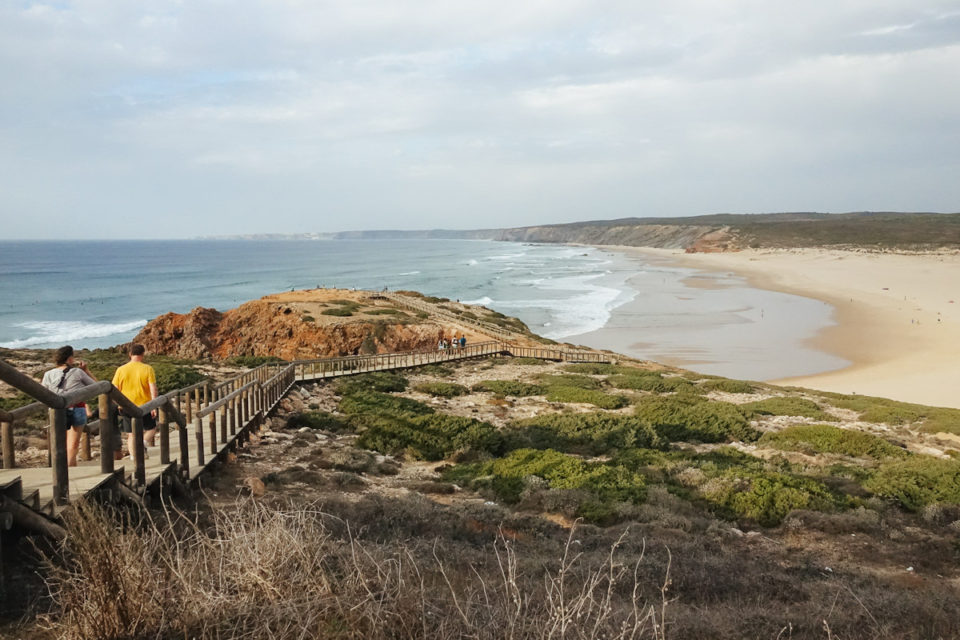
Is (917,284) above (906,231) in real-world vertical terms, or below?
below

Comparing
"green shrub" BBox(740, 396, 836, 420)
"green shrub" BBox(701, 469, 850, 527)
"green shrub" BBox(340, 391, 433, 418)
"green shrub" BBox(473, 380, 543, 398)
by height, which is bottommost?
"green shrub" BBox(740, 396, 836, 420)

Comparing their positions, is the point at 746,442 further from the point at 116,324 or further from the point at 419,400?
the point at 116,324

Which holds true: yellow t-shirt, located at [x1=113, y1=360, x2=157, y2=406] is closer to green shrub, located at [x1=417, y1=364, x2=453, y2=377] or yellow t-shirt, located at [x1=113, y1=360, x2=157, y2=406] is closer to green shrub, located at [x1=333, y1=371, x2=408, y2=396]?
green shrub, located at [x1=333, y1=371, x2=408, y2=396]

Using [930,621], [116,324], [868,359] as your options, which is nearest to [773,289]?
[868,359]

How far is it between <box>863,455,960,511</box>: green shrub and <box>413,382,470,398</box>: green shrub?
38.5 feet

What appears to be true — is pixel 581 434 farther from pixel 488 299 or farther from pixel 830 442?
pixel 488 299

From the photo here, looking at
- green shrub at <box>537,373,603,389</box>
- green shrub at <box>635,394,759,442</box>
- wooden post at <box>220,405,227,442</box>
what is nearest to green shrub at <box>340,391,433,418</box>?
wooden post at <box>220,405,227,442</box>

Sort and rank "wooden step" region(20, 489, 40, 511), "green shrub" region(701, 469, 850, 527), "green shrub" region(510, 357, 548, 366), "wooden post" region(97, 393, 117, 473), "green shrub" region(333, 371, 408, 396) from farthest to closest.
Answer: "green shrub" region(510, 357, 548, 366) < "green shrub" region(333, 371, 408, 396) < "green shrub" region(701, 469, 850, 527) < "wooden post" region(97, 393, 117, 473) < "wooden step" region(20, 489, 40, 511)

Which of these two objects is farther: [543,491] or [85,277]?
[85,277]

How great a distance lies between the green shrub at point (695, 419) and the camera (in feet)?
49.6

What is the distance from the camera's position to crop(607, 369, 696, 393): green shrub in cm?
2209

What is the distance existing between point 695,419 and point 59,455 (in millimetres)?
14353

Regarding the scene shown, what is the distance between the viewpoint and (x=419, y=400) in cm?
1877

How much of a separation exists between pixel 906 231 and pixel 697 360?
5356 inches
